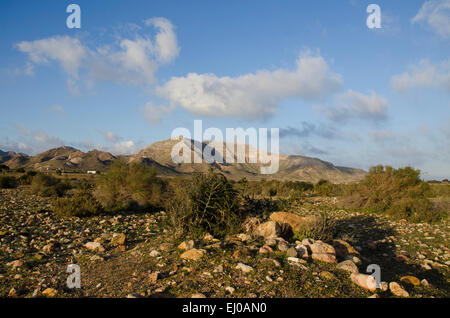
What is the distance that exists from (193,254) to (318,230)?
3.28 metres

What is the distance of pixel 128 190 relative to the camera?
39.7ft

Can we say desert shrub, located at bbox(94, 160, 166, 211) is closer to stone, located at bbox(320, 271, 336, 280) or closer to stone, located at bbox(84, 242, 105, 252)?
stone, located at bbox(84, 242, 105, 252)

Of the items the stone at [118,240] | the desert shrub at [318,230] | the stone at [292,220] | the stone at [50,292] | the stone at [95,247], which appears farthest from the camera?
the stone at [292,220]

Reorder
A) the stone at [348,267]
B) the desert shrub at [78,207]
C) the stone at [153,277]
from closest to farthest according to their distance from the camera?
the stone at [153,277], the stone at [348,267], the desert shrub at [78,207]

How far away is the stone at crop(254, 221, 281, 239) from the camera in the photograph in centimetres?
657

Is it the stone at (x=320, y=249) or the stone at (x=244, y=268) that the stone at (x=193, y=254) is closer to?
the stone at (x=244, y=268)

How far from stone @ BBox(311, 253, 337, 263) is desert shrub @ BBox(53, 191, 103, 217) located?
7841 millimetres

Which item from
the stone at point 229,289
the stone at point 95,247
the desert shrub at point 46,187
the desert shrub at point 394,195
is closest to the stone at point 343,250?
the stone at point 229,289

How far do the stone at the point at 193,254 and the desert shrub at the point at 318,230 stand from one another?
9.91 ft

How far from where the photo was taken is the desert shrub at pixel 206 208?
6605 mm

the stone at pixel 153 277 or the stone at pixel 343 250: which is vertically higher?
the stone at pixel 153 277
